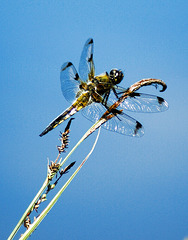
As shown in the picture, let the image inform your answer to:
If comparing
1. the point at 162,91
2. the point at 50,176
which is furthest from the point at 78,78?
the point at 50,176

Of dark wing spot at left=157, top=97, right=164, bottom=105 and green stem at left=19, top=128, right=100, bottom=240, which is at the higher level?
dark wing spot at left=157, top=97, right=164, bottom=105

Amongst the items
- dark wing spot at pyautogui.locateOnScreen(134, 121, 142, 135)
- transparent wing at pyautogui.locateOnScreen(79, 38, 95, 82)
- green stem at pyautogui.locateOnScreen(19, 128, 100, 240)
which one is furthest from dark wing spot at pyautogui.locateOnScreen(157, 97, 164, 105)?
green stem at pyautogui.locateOnScreen(19, 128, 100, 240)

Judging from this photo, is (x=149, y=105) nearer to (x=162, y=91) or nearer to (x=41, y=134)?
(x=162, y=91)

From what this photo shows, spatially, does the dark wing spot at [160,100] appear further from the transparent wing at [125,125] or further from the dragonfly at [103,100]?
the transparent wing at [125,125]

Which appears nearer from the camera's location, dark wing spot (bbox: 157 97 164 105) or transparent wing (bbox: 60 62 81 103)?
dark wing spot (bbox: 157 97 164 105)


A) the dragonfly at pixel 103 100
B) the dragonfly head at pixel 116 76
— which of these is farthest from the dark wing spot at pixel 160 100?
the dragonfly head at pixel 116 76

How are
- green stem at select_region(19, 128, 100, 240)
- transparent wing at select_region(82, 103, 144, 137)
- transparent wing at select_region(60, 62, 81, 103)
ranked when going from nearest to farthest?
green stem at select_region(19, 128, 100, 240) < transparent wing at select_region(82, 103, 144, 137) < transparent wing at select_region(60, 62, 81, 103)

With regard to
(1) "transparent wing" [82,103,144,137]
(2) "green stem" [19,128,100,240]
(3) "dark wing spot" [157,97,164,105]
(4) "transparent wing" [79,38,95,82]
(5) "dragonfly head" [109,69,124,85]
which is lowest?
(2) "green stem" [19,128,100,240]

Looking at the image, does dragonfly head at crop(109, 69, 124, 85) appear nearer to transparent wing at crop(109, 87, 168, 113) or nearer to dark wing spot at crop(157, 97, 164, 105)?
transparent wing at crop(109, 87, 168, 113)
